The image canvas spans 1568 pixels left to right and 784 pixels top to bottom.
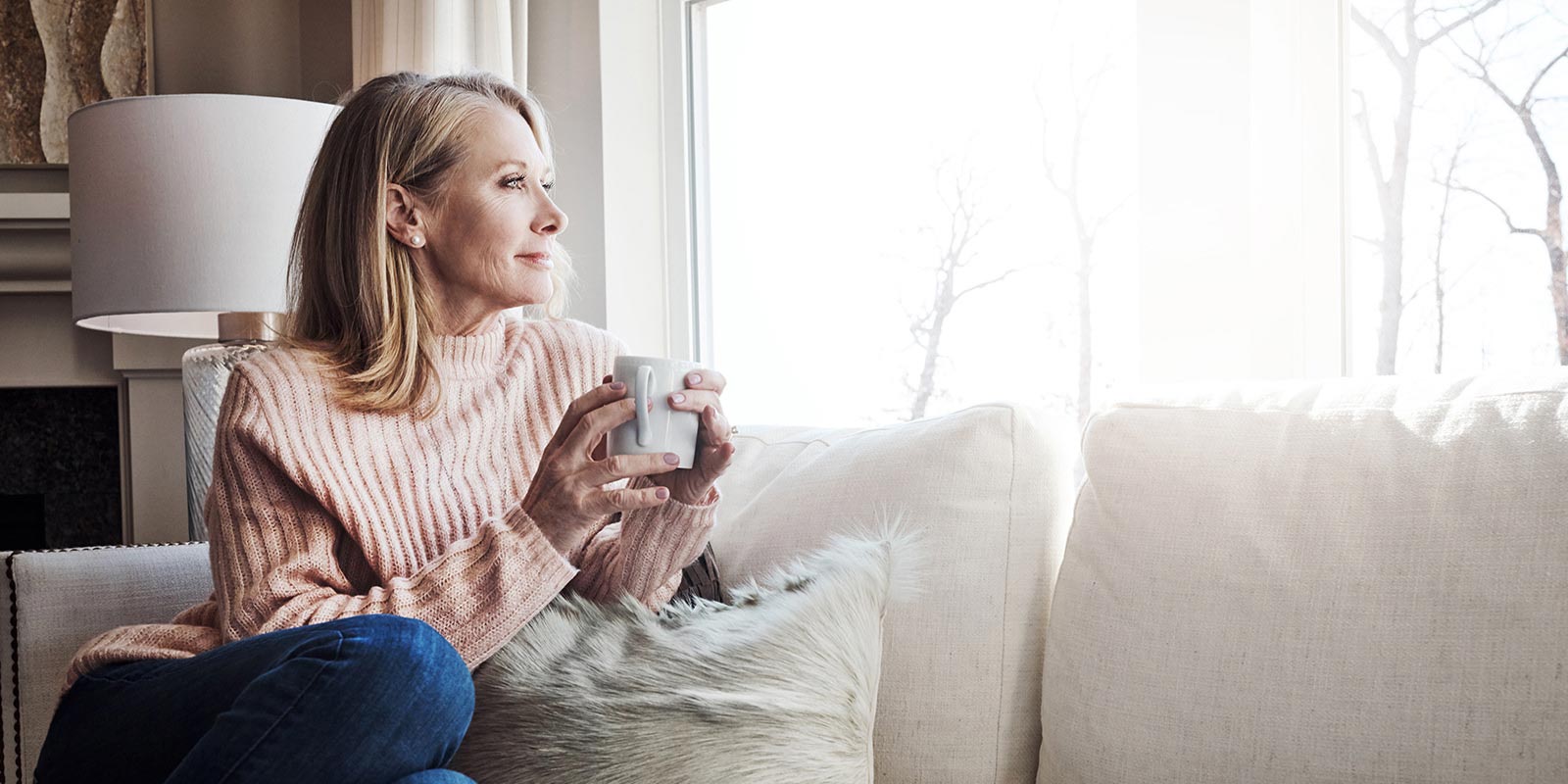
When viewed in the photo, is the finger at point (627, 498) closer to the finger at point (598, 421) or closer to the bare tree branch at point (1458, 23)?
the finger at point (598, 421)

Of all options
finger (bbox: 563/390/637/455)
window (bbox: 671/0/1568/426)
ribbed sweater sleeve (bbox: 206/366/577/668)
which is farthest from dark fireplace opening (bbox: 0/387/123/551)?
finger (bbox: 563/390/637/455)

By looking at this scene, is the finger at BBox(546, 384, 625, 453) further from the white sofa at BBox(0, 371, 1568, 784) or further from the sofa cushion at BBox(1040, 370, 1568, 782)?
the sofa cushion at BBox(1040, 370, 1568, 782)

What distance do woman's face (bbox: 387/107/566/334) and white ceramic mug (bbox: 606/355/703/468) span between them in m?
0.35

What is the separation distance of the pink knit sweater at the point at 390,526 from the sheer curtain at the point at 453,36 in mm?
1086

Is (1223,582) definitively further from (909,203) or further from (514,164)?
(909,203)

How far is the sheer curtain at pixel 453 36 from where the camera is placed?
7.36 feet

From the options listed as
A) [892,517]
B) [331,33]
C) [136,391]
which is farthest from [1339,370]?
[136,391]

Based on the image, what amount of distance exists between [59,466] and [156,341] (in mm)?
419

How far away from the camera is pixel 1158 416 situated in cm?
120

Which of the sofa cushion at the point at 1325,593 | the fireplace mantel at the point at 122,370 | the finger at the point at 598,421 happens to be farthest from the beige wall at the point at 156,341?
the sofa cushion at the point at 1325,593

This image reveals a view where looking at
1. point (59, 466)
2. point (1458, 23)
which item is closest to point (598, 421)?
point (1458, 23)

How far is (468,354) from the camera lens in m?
1.36

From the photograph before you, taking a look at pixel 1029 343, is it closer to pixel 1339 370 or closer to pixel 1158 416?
pixel 1339 370

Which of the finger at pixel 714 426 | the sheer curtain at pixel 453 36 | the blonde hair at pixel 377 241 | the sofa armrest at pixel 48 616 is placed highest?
the sheer curtain at pixel 453 36
